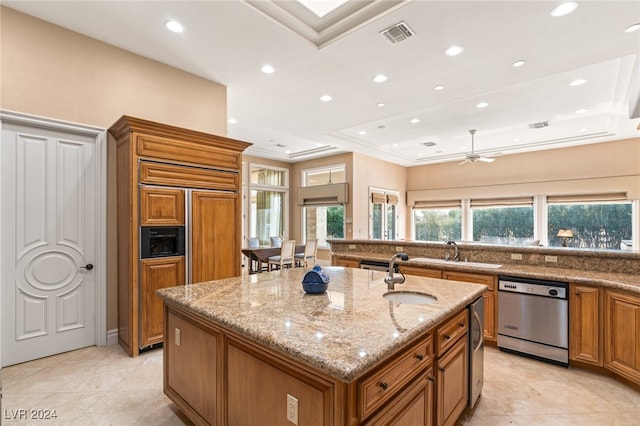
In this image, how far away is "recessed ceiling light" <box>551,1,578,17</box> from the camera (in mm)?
2527

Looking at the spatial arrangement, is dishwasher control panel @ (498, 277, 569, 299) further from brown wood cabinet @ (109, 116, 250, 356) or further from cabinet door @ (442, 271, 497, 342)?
brown wood cabinet @ (109, 116, 250, 356)

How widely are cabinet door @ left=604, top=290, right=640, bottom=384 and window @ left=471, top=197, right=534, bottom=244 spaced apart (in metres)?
5.50

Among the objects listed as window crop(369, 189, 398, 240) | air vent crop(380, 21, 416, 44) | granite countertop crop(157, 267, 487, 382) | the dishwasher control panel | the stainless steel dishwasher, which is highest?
air vent crop(380, 21, 416, 44)

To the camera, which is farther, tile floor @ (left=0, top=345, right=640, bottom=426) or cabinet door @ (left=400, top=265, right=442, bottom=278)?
A: cabinet door @ (left=400, top=265, right=442, bottom=278)

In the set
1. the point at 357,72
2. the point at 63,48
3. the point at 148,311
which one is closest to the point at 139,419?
the point at 148,311

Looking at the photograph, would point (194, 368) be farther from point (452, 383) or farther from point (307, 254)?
point (307, 254)

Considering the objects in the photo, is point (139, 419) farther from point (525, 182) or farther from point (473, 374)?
point (525, 182)

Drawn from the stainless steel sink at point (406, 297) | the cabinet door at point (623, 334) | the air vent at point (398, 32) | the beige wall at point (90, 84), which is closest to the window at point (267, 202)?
the beige wall at point (90, 84)

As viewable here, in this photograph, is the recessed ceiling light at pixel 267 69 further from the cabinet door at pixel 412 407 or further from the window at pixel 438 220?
the window at pixel 438 220

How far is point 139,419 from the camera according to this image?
6.83 feet

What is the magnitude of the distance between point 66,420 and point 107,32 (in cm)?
332

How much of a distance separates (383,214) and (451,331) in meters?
7.44

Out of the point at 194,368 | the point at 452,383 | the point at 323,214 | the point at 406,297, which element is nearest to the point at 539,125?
the point at 323,214

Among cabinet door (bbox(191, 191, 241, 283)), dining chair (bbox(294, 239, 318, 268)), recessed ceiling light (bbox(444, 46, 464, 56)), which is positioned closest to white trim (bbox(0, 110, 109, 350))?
cabinet door (bbox(191, 191, 241, 283))
